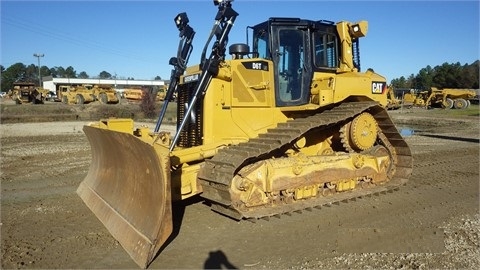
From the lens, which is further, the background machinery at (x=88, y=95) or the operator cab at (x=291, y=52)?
the background machinery at (x=88, y=95)

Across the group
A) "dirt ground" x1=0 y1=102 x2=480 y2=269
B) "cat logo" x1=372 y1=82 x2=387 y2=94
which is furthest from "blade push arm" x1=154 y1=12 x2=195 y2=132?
"cat logo" x1=372 y1=82 x2=387 y2=94

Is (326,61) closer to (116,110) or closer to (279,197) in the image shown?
(279,197)

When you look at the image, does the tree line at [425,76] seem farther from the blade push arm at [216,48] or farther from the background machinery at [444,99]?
the blade push arm at [216,48]

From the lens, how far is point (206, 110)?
6.43 meters

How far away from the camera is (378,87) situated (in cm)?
779

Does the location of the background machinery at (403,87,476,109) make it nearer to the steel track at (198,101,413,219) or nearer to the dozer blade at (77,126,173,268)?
the steel track at (198,101,413,219)

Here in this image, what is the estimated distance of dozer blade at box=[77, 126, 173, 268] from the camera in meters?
4.63

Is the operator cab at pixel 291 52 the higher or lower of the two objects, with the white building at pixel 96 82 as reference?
lower

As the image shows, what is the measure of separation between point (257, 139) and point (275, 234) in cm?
153

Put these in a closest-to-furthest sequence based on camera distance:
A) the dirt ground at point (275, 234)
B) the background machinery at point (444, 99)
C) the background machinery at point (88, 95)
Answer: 1. the dirt ground at point (275, 234)
2. the background machinery at point (444, 99)
3. the background machinery at point (88, 95)

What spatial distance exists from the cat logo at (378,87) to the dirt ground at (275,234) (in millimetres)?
2001

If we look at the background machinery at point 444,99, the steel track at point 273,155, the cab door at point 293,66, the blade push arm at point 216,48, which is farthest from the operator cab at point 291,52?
the background machinery at point 444,99

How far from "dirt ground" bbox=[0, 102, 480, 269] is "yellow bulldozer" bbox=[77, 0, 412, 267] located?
264mm

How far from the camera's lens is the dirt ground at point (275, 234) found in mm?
4574
